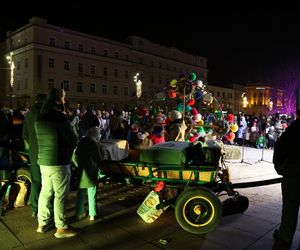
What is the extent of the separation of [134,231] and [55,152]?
5.95 feet

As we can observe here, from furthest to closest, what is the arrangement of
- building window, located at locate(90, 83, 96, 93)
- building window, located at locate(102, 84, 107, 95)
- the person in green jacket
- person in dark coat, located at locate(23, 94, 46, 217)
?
building window, located at locate(102, 84, 107, 95) → building window, located at locate(90, 83, 96, 93) → person in dark coat, located at locate(23, 94, 46, 217) → the person in green jacket

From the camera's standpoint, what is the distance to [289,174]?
438 centimetres

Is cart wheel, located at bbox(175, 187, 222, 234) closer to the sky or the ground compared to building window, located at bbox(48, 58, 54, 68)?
closer to the ground

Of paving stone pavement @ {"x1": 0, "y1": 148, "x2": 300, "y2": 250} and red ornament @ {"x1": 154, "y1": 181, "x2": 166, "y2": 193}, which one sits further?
red ornament @ {"x1": 154, "y1": 181, "x2": 166, "y2": 193}

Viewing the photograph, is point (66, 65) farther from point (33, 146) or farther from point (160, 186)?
point (160, 186)

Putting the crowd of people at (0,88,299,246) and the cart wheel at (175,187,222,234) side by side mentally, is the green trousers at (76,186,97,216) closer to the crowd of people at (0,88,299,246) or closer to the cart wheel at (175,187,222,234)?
the crowd of people at (0,88,299,246)

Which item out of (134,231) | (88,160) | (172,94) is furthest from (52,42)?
(134,231)

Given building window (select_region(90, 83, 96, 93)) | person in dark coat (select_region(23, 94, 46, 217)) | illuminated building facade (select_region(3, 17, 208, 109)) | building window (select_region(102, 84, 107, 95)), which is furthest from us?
building window (select_region(102, 84, 107, 95))

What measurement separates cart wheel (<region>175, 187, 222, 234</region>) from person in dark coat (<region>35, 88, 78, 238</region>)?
1747 millimetres

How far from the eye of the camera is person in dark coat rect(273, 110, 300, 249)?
432 cm

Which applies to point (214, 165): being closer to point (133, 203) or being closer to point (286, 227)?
point (286, 227)

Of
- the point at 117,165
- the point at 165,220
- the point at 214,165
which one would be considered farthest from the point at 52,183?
the point at 214,165

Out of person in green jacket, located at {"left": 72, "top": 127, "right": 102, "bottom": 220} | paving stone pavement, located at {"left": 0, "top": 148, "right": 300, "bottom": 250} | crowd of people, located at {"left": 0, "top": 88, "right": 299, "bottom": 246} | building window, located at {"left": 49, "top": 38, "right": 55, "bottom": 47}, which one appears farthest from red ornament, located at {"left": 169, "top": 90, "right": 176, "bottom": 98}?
building window, located at {"left": 49, "top": 38, "right": 55, "bottom": 47}

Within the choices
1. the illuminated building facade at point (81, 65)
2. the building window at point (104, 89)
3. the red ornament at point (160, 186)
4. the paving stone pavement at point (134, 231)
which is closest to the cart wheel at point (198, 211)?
the paving stone pavement at point (134, 231)
